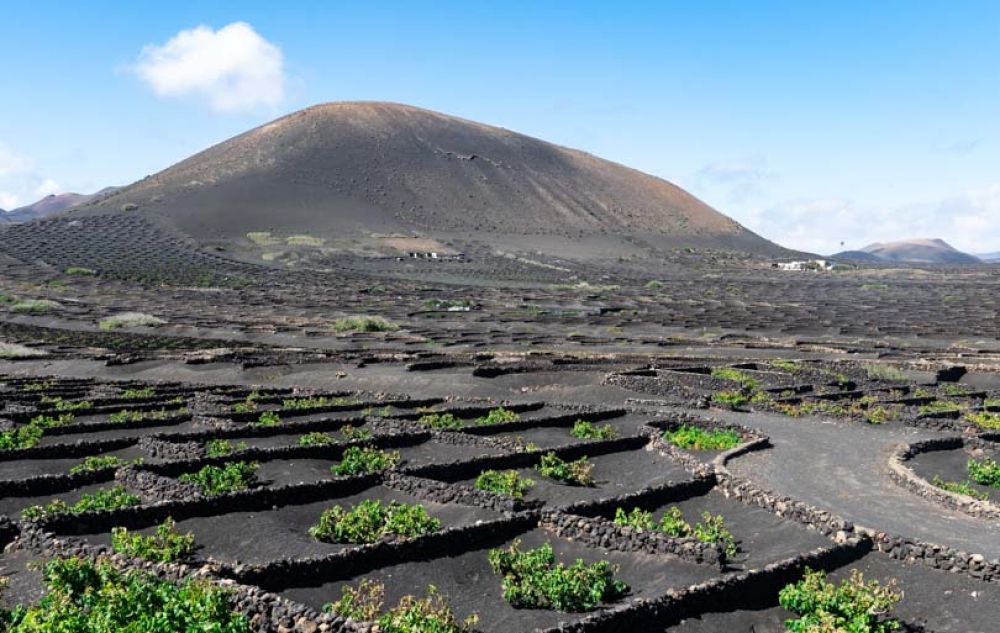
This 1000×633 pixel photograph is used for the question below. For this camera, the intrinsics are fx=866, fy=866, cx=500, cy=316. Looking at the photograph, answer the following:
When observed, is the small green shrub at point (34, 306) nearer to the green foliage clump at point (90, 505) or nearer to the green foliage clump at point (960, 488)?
the green foliage clump at point (90, 505)

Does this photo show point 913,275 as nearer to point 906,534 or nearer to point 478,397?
point 478,397

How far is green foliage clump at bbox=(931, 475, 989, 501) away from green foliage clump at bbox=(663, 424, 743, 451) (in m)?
6.14

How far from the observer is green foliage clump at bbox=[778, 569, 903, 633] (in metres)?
14.0

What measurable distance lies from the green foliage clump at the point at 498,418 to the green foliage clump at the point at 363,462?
598 cm

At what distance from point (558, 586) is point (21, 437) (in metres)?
20.7

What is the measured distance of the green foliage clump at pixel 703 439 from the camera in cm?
2798

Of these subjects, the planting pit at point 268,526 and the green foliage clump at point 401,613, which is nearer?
the green foliage clump at point 401,613

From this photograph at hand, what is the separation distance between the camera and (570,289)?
123812 mm

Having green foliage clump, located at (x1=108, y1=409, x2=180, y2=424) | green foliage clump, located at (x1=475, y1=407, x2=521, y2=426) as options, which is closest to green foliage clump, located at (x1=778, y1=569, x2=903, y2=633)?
green foliage clump, located at (x1=475, y1=407, x2=521, y2=426)

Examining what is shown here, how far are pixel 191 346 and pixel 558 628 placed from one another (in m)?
53.7

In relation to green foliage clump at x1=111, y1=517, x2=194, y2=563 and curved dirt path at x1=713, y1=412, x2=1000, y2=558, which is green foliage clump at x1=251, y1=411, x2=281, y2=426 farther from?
curved dirt path at x1=713, y1=412, x2=1000, y2=558

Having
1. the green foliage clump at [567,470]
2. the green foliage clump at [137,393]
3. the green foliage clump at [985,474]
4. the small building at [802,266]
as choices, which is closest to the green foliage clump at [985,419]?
the green foliage clump at [985,474]

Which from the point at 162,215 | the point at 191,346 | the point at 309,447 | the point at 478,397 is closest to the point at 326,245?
the point at 162,215

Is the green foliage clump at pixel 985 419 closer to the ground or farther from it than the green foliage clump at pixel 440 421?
farther from it
